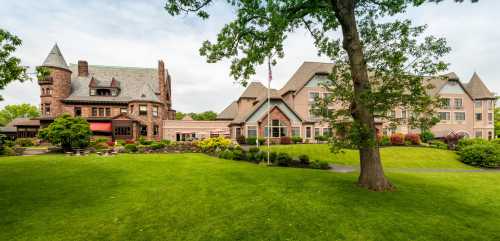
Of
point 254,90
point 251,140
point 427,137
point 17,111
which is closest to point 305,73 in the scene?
point 254,90

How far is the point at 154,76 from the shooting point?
47281mm

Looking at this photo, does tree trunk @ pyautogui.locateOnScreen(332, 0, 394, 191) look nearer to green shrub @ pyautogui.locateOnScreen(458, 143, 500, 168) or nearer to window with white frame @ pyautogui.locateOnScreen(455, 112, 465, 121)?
green shrub @ pyautogui.locateOnScreen(458, 143, 500, 168)

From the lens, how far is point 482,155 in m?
23.1

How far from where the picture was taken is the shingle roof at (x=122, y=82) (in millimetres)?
40156

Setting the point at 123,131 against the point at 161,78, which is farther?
the point at 161,78

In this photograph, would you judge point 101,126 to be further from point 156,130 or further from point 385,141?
point 385,141

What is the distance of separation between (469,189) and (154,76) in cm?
5032

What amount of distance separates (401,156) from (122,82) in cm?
4971

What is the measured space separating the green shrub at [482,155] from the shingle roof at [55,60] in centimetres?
Answer: 6125

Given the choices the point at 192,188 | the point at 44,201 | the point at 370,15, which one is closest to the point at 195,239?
the point at 192,188

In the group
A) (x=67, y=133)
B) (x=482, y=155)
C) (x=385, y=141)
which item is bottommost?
(x=482, y=155)

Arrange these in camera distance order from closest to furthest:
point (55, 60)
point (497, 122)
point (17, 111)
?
1. point (55, 60)
2. point (497, 122)
3. point (17, 111)

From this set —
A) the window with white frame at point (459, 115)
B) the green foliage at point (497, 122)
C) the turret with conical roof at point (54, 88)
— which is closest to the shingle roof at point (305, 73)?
the window with white frame at point (459, 115)

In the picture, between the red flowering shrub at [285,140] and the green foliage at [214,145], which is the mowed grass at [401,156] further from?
the green foliage at [214,145]
